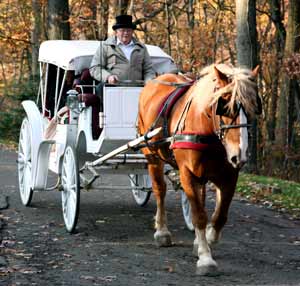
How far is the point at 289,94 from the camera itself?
23172 millimetres

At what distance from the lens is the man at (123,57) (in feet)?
33.7

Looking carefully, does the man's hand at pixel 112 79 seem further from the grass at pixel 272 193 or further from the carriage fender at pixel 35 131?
the grass at pixel 272 193

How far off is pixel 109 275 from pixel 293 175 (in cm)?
1637

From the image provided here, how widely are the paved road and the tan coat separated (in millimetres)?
1898

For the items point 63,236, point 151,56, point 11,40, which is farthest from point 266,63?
point 63,236

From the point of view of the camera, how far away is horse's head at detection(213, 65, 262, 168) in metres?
7.23

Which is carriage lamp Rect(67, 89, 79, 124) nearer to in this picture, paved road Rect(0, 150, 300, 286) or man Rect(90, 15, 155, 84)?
man Rect(90, 15, 155, 84)

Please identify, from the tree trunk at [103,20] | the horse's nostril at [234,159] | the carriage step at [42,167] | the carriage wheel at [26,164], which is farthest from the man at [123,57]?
the tree trunk at [103,20]

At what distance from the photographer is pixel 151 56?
A: 1105cm

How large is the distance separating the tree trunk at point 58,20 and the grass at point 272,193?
820 cm

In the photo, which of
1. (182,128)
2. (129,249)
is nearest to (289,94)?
(129,249)

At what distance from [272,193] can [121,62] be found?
4566 millimetres

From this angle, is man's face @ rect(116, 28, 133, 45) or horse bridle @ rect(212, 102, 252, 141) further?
man's face @ rect(116, 28, 133, 45)

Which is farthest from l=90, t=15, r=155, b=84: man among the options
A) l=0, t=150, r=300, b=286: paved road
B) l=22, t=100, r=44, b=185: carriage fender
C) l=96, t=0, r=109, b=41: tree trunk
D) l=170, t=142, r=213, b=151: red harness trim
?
l=96, t=0, r=109, b=41: tree trunk
